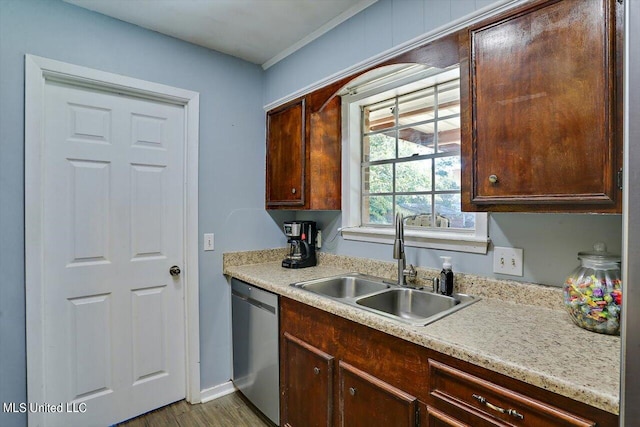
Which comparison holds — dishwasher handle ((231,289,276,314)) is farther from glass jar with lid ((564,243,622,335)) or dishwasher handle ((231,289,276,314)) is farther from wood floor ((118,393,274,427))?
glass jar with lid ((564,243,622,335))

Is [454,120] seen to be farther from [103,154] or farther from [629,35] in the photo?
[103,154]

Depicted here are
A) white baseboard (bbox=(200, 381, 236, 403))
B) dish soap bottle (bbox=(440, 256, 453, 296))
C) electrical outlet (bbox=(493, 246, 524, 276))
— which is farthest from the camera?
white baseboard (bbox=(200, 381, 236, 403))

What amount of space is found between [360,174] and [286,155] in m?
0.54

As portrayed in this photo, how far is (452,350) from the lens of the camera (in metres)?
1.00

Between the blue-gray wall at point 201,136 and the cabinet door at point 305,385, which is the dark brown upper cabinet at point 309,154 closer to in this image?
the blue-gray wall at point 201,136

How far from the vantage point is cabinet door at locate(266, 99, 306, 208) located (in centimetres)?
215

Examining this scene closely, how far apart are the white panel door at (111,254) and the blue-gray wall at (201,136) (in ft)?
0.43

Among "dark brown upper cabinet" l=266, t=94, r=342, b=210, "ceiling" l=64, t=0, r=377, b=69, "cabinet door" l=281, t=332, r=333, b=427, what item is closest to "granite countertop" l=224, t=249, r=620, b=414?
"cabinet door" l=281, t=332, r=333, b=427

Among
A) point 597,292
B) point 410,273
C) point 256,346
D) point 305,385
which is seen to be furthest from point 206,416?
point 597,292

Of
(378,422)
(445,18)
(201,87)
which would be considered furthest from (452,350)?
(201,87)

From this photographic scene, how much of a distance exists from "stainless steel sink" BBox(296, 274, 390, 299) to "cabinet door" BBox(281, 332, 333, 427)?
Answer: 0.32 metres

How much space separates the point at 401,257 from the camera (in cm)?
170

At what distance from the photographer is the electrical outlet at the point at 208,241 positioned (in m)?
2.25

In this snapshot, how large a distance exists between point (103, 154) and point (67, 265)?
2.19 feet
